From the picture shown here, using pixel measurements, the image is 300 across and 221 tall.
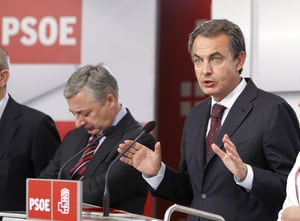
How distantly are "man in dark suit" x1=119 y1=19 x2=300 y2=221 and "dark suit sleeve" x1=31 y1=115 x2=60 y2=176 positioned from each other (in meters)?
1.03

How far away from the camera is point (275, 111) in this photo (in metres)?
2.78

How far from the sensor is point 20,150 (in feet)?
12.6

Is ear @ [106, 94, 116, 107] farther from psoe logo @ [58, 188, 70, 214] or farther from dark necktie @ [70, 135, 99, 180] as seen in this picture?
psoe logo @ [58, 188, 70, 214]

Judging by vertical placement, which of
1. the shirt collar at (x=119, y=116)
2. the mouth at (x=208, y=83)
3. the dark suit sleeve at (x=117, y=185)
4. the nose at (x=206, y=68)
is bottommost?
the dark suit sleeve at (x=117, y=185)

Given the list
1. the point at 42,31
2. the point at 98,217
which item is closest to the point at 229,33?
the point at 98,217

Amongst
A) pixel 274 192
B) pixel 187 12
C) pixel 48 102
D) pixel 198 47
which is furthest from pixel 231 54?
pixel 48 102

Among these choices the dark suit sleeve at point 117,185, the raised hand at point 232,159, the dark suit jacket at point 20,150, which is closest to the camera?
the raised hand at point 232,159

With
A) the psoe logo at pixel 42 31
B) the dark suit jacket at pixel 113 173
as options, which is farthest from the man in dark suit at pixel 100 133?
the psoe logo at pixel 42 31

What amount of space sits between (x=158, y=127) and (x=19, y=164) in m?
1.18

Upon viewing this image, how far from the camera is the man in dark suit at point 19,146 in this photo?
3.80m

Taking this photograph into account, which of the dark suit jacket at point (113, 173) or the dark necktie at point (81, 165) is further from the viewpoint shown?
the dark necktie at point (81, 165)

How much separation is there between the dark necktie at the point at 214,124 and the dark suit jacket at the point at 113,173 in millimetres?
505

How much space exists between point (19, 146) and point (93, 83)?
632 millimetres

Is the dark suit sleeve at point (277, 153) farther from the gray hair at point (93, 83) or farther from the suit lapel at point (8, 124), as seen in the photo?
the suit lapel at point (8, 124)
